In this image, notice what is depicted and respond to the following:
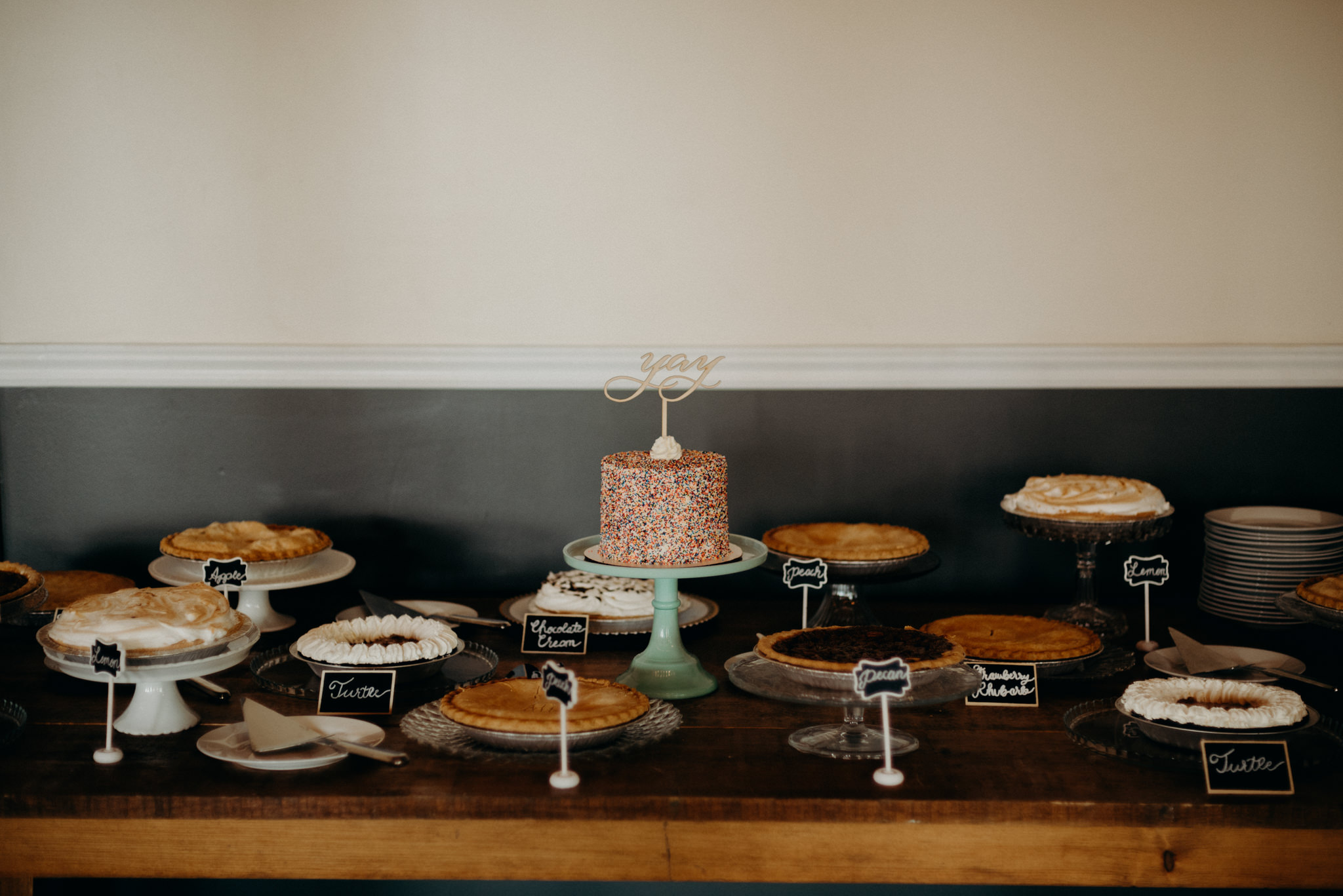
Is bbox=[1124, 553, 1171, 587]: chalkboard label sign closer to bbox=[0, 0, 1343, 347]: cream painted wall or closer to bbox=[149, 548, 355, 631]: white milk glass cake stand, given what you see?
bbox=[0, 0, 1343, 347]: cream painted wall

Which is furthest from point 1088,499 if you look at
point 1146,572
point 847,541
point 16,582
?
point 16,582

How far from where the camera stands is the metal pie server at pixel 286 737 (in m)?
1.39

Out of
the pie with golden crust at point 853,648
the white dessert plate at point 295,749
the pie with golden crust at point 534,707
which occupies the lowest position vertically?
the white dessert plate at point 295,749

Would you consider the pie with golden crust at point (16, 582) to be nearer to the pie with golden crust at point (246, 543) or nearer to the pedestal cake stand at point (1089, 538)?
the pie with golden crust at point (246, 543)

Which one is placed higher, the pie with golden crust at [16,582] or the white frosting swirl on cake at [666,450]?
the white frosting swirl on cake at [666,450]

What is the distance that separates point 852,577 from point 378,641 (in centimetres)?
87

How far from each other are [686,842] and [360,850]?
41 centimetres

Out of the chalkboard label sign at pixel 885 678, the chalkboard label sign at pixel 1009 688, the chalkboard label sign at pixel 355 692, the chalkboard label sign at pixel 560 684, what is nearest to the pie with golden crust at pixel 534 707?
the chalkboard label sign at pixel 560 684

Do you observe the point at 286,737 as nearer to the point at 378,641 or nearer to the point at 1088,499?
the point at 378,641

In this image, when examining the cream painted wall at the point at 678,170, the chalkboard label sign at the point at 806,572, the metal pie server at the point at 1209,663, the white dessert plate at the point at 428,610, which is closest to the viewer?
the metal pie server at the point at 1209,663

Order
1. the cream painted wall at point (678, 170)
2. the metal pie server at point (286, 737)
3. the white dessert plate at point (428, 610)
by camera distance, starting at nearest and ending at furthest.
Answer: the metal pie server at point (286, 737) → the white dessert plate at point (428, 610) → the cream painted wall at point (678, 170)

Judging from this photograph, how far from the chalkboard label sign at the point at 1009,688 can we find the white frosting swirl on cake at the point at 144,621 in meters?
1.16

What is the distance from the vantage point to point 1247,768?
51.3 inches

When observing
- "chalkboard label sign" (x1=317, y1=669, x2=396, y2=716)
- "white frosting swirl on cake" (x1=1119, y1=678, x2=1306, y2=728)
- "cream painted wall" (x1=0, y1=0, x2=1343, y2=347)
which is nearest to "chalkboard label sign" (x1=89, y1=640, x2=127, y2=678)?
"chalkboard label sign" (x1=317, y1=669, x2=396, y2=716)
